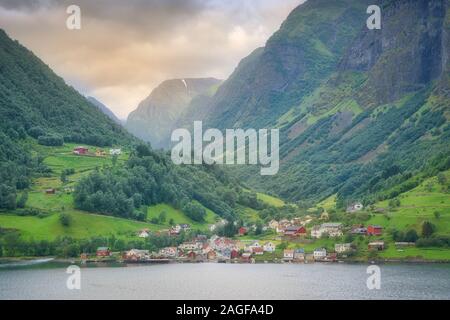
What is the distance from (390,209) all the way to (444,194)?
12261 mm

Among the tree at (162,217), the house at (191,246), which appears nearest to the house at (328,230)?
the house at (191,246)

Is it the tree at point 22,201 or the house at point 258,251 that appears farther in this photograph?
the tree at point 22,201

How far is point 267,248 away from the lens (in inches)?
6083

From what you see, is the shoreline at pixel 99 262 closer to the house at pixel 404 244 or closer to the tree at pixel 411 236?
the house at pixel 404 244

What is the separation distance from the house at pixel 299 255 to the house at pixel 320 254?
232cm

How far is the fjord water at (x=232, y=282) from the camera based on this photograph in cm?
9312

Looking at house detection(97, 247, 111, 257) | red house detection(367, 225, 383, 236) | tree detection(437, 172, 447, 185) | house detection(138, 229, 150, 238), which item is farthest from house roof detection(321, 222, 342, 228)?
house detection(97, 247, 111, 257)

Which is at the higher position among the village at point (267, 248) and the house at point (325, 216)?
the house at point (325, 216)

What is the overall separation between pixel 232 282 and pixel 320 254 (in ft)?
139

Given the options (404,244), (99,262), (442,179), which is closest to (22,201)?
(99,262)

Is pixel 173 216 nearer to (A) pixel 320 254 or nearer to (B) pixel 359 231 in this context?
(A) pixel 320 254

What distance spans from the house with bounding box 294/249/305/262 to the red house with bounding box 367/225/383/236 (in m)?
13.5

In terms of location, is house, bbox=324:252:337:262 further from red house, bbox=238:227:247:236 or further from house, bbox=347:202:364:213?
red house, bbox=238:227:247:236
